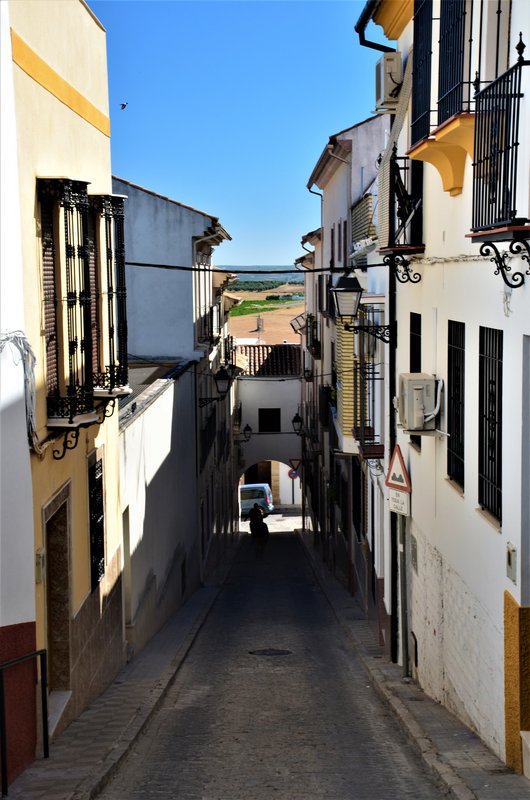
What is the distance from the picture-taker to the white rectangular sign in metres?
12.5

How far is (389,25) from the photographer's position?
13.8 metres

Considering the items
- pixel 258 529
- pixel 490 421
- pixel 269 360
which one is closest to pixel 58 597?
pixel 490 421

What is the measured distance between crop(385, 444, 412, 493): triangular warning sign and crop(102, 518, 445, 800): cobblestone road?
2456mm

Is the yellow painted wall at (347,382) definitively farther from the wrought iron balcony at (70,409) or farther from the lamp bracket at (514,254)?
the lamp bracket at (514,254)

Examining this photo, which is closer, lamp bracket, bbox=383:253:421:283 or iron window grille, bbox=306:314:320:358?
lamp bracket, bbox=383:253:421:283

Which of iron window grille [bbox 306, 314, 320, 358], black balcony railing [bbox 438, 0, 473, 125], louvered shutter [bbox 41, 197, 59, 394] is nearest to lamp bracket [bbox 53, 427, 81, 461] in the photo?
louvered shutter [bbox 41, 197, 59, 394]

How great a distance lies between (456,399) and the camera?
10.3 meters

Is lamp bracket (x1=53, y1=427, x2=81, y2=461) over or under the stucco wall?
over

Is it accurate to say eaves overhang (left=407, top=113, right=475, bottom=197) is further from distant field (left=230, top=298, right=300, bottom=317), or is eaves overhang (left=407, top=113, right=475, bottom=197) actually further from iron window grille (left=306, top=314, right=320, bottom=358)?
distant field (left=230, top=298, right=300, bottom=317)

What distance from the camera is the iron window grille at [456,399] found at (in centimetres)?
1002

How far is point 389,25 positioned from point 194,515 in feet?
45.7

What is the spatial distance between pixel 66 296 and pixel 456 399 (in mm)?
3881

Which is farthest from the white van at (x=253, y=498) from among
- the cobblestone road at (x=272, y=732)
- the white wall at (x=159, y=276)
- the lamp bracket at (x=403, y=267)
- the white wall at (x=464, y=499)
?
the lamp bracket at (x=403, y=267)

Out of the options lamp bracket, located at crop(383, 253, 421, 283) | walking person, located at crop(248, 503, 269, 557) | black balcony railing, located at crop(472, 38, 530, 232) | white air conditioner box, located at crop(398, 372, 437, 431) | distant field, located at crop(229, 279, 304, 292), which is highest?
distant field, located at crop(229, 279, 304, 292)
